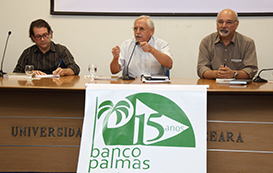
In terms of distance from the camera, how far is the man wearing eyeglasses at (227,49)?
118 inches

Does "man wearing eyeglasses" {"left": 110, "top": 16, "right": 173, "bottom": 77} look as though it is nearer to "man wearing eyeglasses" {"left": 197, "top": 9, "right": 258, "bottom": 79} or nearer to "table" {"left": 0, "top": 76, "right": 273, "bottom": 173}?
"man wearing eyeglasses" {"left": 197, "top": 9, "right": 258, "bottom": 79}

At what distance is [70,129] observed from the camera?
84.2 inches

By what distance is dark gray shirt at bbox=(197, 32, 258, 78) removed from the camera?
3.04 metres

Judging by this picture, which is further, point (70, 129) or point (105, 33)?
point (105, 33)

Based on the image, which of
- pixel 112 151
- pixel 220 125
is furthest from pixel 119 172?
pixel 220 125

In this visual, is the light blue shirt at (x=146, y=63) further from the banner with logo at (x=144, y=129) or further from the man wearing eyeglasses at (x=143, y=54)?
the banner with logo at (x=144, y=129)

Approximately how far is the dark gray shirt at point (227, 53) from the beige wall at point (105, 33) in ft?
2.54

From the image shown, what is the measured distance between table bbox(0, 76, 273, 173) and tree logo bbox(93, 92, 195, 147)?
216mm

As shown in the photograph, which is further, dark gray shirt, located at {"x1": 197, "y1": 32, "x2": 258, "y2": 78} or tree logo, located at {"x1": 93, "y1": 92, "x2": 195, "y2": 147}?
dark gray shirt, located at {"x1": 197, "y1": 32, "x2": 258, "y2": 78}

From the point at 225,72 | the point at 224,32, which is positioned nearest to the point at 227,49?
the point at 224,32

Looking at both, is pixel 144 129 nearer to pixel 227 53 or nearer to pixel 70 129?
pixel 70 129

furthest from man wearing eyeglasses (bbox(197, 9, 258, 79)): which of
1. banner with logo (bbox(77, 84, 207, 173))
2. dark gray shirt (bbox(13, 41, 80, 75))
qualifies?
dark gray shirt (bbox(13, 41, 80, 75))

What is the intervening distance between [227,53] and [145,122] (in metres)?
1.47

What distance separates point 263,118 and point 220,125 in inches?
10.3
